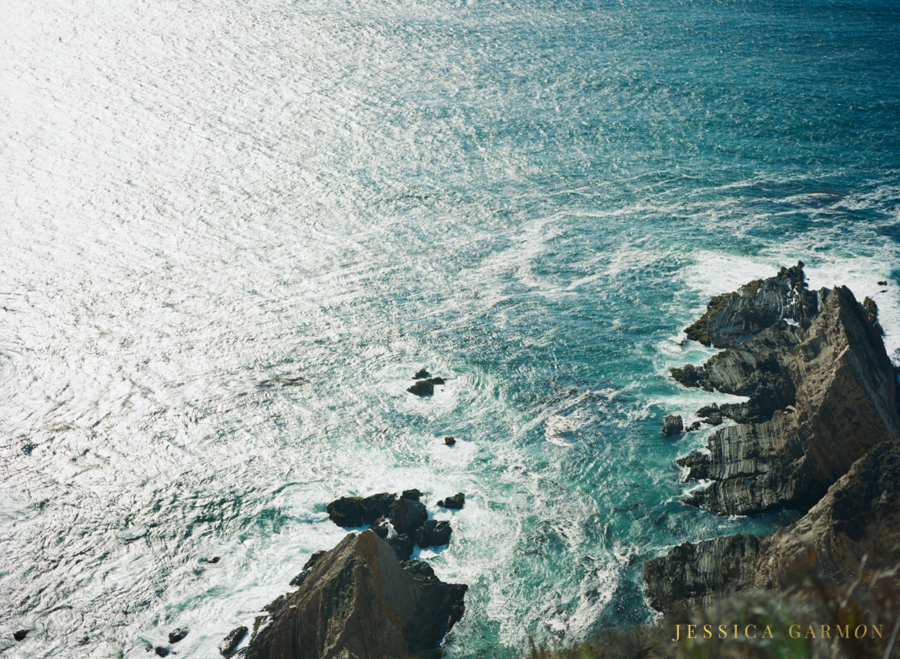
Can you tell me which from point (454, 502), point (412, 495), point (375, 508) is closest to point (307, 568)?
point (375, 508)

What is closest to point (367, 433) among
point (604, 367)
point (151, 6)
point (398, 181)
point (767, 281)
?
point (604, 367)

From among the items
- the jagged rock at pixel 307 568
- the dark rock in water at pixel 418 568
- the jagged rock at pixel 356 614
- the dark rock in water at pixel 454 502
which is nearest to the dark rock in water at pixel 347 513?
the jagged rock at pixel 307 568

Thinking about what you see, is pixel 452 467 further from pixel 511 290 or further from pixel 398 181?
pixel 398 181

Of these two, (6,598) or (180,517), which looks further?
(180,517)

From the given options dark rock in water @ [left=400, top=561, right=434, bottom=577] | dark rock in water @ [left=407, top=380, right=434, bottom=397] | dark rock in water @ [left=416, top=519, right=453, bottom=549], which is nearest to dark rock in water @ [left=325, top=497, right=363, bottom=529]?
dark rock in water @ [left=416, top=519, right=453, bottom=549]

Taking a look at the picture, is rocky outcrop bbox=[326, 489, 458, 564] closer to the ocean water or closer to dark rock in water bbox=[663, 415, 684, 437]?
the ocean water
